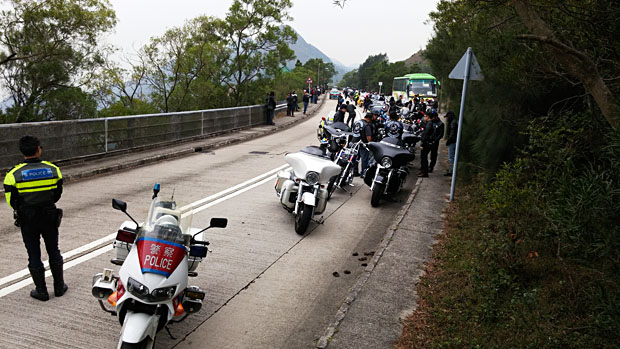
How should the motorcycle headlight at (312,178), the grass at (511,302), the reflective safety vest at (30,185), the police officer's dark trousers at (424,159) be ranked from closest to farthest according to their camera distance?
the grass at (511,302) → the reflective safety vest at (30,185) → the motorcycle headlight at (312,178) → the police officer's dark trousers at (424,159)

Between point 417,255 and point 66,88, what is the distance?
22016 millimetres

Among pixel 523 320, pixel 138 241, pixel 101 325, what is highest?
pixel 138 241

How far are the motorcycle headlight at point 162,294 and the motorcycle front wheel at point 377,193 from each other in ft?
22.2

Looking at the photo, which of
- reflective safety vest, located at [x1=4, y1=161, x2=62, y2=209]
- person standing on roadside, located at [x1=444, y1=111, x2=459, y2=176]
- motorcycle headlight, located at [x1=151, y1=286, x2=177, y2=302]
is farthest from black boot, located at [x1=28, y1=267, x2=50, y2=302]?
person standing on roadside, located at [x1=444, y1=111, x2=459, y2=176]

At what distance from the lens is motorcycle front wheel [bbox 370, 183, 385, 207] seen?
33.4 feet

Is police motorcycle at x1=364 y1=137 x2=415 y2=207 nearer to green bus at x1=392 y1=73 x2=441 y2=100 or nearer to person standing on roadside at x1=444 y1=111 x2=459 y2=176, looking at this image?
person standing on roadside at x1=444 y1=111 x2=459 y2=176

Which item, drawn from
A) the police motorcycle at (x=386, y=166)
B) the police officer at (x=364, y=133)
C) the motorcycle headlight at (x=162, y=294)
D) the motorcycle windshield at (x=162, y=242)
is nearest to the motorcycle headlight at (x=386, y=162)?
the police motorcycle at (x=386, y=166)

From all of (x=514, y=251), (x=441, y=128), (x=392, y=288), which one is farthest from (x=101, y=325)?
(x=441, y=128)

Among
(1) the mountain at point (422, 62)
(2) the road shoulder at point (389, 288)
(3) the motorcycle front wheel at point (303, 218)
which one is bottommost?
(2) the road shoulder at point (389, 288)

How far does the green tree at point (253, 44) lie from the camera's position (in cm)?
2830

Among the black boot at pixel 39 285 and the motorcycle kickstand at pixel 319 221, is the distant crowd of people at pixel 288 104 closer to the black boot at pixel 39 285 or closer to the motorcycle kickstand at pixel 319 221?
the motorcycle kickstand at pixel 319 221

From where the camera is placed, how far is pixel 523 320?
4.62 metres

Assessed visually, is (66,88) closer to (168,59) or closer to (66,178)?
(168,59)

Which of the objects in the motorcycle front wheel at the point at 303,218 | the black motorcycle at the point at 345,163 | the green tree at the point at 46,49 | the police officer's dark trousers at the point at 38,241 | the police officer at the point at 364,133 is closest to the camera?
the police officer's dark trousers at the point at 38,241
